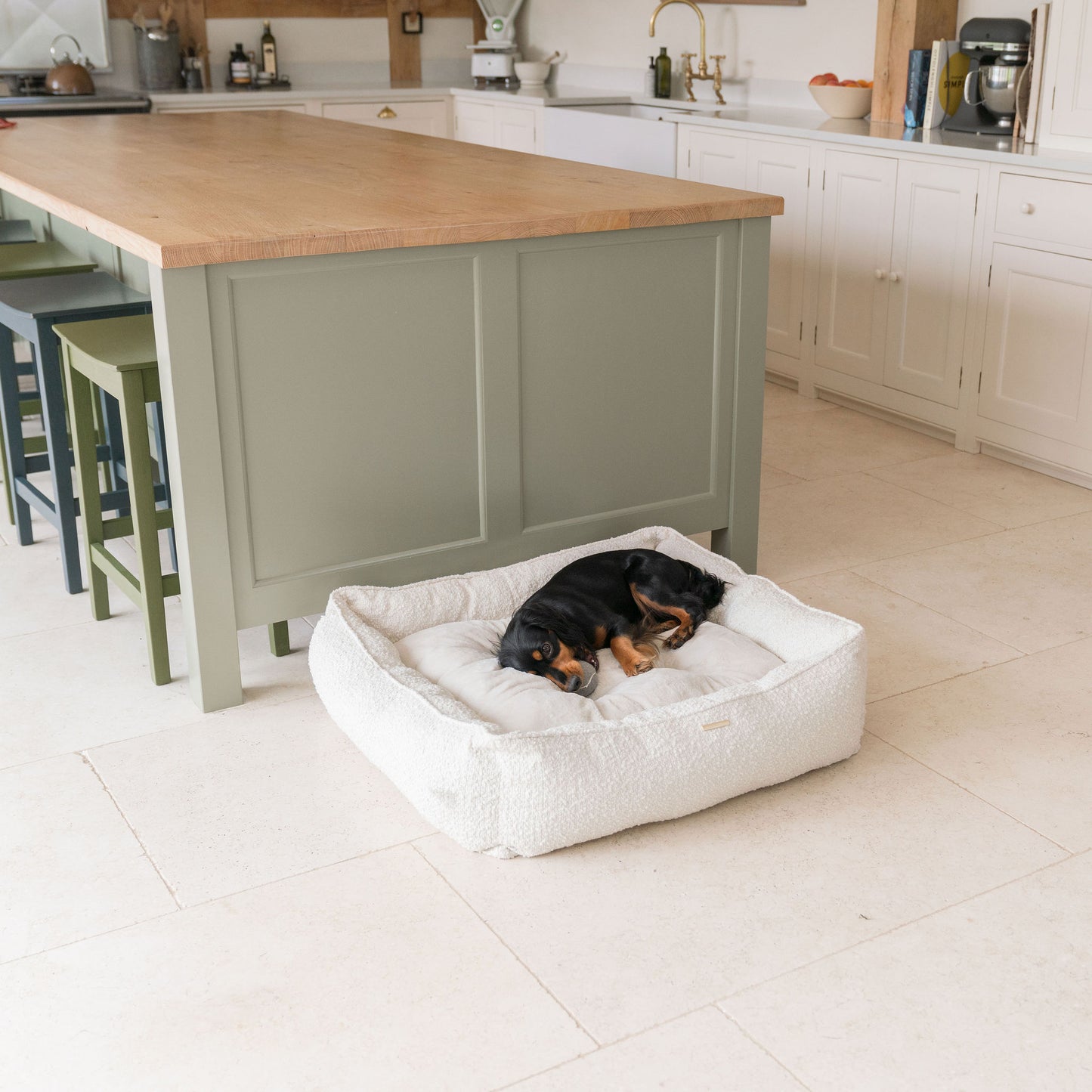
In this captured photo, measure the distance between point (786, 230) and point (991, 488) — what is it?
1350 millimetres

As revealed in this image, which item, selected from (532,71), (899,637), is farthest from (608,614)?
(532,71)

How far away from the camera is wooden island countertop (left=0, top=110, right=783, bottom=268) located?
225cm

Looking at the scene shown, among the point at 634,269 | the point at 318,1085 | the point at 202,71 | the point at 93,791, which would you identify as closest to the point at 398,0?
the point at 202,71

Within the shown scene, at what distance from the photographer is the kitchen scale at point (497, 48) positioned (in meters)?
6.64

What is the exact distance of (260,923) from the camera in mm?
1811

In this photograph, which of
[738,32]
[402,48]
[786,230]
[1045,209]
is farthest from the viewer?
[402,48]

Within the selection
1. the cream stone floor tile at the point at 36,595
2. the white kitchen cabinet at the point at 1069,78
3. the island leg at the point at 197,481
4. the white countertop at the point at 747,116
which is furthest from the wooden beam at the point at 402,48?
the island leg at the point at 197,481

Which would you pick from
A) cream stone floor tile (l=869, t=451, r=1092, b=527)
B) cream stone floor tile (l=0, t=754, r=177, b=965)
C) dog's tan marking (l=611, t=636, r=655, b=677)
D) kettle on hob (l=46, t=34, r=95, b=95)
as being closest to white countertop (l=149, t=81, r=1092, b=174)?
kettle on hob (l=46, t=34, r=95, b=95)

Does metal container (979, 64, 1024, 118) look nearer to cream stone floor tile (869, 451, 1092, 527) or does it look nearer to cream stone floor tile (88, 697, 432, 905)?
cream stone floor tile (869, 451, 1092, 527)

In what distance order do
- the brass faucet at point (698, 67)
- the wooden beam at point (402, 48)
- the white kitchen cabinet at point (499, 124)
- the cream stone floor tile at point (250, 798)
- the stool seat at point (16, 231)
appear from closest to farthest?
the cream stone floor tile at point (250, 798) < the stool seat at point (16, 231) < the brass faucet at point (698, 67) < the white kitchen cabinet at point (499, 124) < the wooden beam at point (402, 48)

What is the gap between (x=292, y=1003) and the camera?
1649mm

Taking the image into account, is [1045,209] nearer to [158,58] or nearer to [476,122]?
[476,122]

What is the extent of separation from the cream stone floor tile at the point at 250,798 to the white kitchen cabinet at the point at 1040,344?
2403 mm

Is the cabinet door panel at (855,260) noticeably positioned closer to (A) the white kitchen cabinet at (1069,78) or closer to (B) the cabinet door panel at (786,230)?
(B) the cabinet door panel at (786,230)
